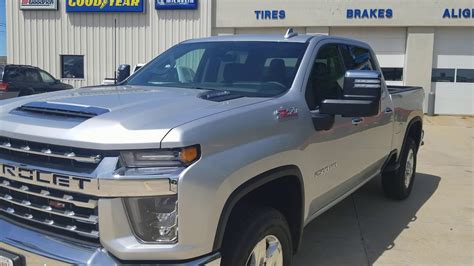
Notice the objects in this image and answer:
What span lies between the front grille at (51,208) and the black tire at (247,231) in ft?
2.38

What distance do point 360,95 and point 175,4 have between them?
17.5 m

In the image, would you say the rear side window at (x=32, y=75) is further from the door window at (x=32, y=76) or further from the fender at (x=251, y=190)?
the fender at (x=251, y=190)

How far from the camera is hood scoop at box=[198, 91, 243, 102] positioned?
308cm

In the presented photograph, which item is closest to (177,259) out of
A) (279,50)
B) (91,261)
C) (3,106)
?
(91,261)

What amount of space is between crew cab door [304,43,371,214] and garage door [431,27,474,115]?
15.4m

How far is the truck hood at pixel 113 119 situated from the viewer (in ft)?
7.62

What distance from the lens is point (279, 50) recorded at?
13.0ft

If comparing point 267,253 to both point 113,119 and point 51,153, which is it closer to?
point 113,119

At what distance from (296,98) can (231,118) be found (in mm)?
830

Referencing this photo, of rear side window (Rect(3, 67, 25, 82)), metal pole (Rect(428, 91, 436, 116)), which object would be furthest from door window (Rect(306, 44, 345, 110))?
metal pole (Rect(428, 91, 436, 116))

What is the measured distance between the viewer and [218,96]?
3180 mm

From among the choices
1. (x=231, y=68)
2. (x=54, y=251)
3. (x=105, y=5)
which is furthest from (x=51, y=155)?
(x=105, y=5)

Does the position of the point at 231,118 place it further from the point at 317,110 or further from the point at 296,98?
the point at 317,110

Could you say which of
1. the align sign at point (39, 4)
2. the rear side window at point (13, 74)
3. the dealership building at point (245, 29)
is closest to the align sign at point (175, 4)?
the dealership building at point (245, 29)
